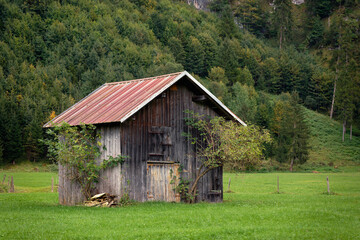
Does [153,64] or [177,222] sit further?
[153,64]

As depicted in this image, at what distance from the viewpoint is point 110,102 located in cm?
3122

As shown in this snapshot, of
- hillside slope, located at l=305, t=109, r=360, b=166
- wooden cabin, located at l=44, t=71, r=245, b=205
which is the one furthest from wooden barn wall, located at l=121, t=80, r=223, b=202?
hillside slope, located at l=305, t=109, r=360, b=166

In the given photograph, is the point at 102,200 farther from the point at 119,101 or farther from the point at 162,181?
the point at 119,101

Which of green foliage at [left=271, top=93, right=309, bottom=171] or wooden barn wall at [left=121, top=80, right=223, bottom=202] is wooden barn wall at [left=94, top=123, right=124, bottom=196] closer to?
wooden barn wall at [left=121, top=80, right=223, bottom=202]

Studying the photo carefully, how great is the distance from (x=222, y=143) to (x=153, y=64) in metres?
116

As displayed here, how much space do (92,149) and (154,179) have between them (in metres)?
4.17

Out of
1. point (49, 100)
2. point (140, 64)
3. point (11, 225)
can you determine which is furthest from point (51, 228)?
point (140, 64)

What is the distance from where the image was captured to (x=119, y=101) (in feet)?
100.0

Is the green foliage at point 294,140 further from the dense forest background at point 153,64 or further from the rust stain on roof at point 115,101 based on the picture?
the rust stain on roof at point 115,101

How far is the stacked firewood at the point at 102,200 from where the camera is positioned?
27.8 m

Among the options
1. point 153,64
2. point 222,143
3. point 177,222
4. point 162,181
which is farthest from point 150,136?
point 153,64

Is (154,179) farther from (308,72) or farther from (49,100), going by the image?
(308,72)

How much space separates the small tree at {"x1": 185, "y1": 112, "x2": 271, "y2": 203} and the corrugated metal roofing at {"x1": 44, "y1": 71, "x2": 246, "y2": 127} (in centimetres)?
183

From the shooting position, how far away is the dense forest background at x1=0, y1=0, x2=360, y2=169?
9344cm
